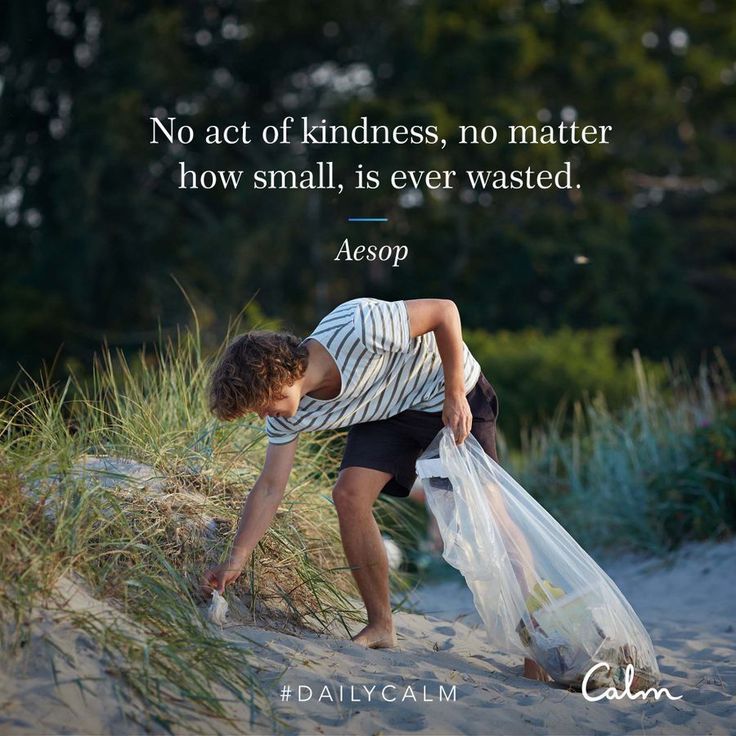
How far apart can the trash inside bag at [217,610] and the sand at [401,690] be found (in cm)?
5

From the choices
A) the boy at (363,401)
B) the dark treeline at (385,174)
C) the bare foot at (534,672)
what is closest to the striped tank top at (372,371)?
the boy at (363,401)

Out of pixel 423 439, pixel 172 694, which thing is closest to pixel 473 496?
pixel 423 439

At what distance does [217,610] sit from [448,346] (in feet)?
3.86

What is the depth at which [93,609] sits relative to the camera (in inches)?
135

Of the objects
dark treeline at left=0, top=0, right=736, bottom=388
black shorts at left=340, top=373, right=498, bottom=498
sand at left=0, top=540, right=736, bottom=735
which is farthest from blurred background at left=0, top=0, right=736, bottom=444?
black shorts at left=340, top=373, right=498, bottom=498

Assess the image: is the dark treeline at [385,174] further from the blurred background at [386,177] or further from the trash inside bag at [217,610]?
the trash inside bag at [217,610]

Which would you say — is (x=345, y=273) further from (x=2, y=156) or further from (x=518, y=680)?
(x=518, y=680)

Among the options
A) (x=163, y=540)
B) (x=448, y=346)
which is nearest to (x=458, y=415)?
(x=448, y=346)

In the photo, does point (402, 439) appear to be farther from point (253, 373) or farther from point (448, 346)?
point (253, 373)

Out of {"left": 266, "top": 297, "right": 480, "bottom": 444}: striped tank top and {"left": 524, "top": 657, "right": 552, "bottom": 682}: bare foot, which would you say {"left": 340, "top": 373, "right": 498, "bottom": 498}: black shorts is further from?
{"left": 524, "top": 657, "right": 552, "bottom": 682}: bare foot

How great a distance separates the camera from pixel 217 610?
383 cm

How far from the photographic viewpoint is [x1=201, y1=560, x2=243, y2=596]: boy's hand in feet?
12.8

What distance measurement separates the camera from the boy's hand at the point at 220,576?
3.89 m

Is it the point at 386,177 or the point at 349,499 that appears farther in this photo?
the point at 386,177
